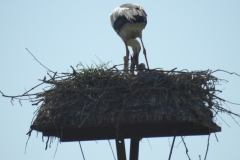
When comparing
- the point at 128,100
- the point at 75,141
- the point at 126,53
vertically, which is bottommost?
the point at 75,141

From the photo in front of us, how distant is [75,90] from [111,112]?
2.20ft

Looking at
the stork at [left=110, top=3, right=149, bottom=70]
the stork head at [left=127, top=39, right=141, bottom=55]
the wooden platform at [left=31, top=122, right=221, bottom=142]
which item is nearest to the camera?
the wooden platform at [left=31, top=122, right=221, bottom=142]

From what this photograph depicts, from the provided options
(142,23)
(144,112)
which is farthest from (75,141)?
(142,23)

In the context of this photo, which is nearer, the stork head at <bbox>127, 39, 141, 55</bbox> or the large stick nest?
the large stick nest

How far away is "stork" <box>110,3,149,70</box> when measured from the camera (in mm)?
8516

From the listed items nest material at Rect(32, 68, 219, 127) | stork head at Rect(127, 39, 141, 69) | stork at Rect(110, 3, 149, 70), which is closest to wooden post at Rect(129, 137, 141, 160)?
nest material at Rect(32, 68, 219, 127)

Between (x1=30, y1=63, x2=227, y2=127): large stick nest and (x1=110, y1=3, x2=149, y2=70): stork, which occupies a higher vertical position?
(x1=110, y1=3, x2=149, y2=70): stork

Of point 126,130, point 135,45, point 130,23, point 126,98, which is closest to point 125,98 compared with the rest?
point 126,98

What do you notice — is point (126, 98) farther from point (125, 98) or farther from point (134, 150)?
point (134, 150)

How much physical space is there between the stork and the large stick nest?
4.47ft

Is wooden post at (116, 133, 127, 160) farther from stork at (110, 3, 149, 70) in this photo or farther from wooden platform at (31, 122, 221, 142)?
stork at (110, 3, 149, 70)

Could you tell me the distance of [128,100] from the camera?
6457 mm

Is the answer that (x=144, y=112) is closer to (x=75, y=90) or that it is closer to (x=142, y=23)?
Result: (x=75, y=90)

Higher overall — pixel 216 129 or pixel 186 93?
pixel 186 93
